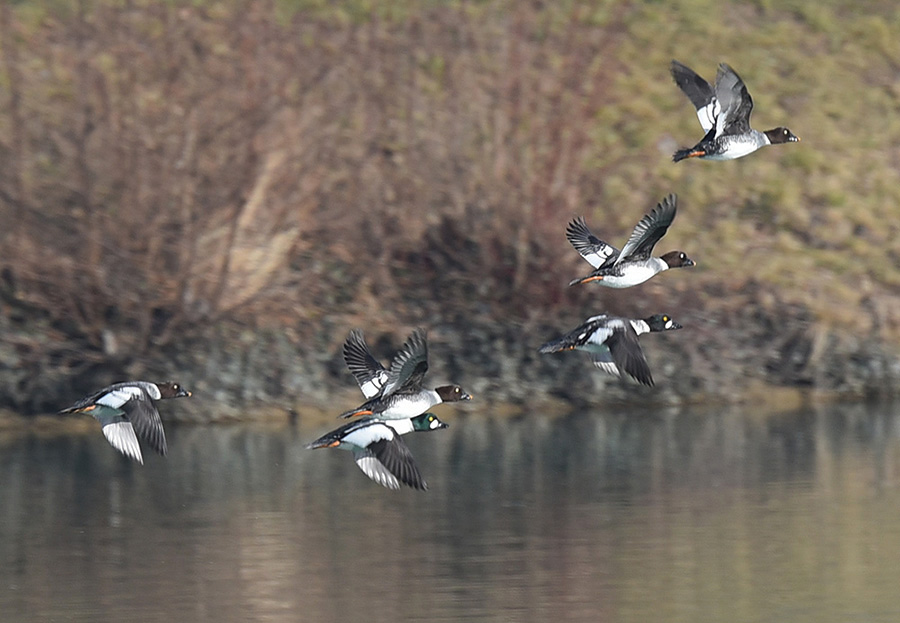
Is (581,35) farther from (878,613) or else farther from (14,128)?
(878,613)

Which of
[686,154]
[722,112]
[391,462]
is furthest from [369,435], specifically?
[722,112]

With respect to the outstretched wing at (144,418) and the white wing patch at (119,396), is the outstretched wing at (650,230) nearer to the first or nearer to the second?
the outstretched wing at (144,418)

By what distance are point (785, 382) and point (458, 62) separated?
22.8ft

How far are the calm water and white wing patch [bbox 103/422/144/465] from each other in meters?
1.05

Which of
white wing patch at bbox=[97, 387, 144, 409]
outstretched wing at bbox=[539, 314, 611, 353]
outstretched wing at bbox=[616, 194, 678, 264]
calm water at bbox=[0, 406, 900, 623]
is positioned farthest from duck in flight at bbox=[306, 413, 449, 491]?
outstretched wing at bbox=[616, 194, 678, 264]

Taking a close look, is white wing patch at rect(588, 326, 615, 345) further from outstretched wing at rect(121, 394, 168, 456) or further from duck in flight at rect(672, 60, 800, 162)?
outstretched wing at rect(121, 394, 168, 456)

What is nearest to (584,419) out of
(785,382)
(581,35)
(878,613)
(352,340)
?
(785,382)

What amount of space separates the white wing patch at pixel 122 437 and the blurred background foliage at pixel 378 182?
9612mm

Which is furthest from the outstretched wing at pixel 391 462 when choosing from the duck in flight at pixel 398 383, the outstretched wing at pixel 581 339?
the outstretched wing at pixel 581 339

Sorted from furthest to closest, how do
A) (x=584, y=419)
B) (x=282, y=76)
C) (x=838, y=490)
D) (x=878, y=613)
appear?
(x=282, y=76), (x=584, y=419), (x=838, y=490), (x=878, y=613)

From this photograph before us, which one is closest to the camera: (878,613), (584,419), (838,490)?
(878,613)

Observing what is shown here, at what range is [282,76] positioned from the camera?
25781mm

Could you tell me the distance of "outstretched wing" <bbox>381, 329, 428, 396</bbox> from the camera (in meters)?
11.8

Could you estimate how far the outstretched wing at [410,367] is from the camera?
11.8 m
